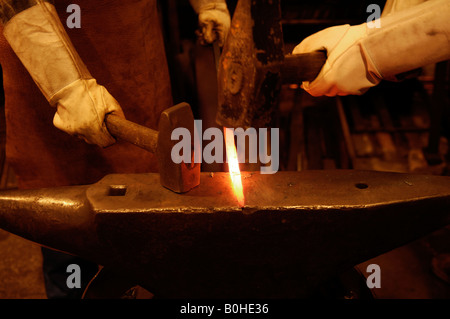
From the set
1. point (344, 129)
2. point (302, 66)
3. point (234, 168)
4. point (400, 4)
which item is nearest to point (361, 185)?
point (234, 168)

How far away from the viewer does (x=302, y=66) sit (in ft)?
4.83

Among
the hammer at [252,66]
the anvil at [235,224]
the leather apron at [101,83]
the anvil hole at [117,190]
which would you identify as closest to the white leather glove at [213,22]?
A: the leather apron at [101,83]

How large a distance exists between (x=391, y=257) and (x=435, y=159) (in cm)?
120

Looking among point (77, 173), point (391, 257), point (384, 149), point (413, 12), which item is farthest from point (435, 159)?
point (77, 173)

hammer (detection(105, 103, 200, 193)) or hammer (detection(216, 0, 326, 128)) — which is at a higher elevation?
hammer (detection(216, 0, 326, 128))

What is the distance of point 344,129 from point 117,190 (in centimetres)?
272

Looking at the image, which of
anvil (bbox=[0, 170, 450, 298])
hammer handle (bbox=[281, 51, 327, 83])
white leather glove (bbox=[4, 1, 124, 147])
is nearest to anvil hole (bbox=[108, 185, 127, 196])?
anvil (bbox=[0, 170, 450, 298])

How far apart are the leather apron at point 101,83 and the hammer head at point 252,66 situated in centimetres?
86

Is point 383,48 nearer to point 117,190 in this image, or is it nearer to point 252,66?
point 252,66

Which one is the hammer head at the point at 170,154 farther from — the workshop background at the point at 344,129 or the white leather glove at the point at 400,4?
the white leather glove at the point at 400,4

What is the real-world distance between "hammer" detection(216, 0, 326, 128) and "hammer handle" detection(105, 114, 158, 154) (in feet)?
0.87

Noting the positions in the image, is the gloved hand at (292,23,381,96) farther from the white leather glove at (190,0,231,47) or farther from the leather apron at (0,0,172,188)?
→ the leather apron at (0,0,172,188)

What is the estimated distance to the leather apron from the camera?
1738 millimetres

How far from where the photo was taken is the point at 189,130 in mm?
1147
